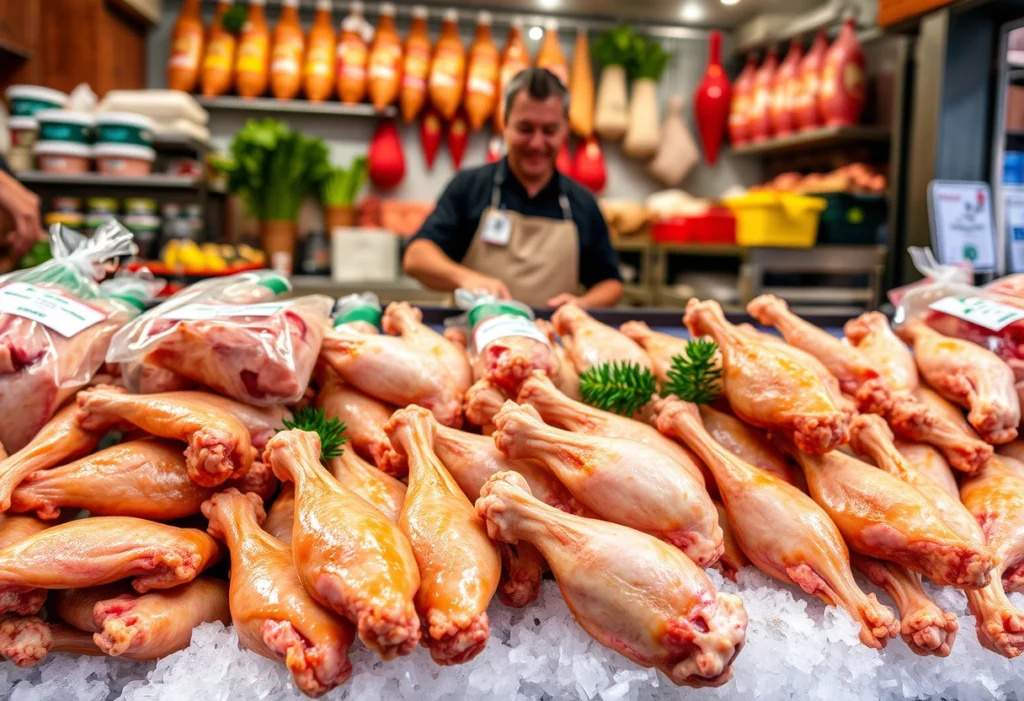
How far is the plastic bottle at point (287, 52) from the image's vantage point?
5.07 meters

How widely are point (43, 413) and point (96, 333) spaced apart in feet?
0.54

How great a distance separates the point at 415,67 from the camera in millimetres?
5199

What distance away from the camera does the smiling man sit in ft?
10.1

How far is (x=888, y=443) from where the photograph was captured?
1.13 metres

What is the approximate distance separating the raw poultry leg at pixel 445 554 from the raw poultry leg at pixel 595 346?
0.37 metres

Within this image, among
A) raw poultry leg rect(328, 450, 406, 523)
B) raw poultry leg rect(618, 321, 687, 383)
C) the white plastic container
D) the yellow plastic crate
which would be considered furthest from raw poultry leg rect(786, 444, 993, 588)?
the white plastic container

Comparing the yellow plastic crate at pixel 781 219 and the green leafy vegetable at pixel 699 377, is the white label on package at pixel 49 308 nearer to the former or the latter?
the green leafy vegetable at pixel 699 377

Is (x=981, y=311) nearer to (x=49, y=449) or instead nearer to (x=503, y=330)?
(x=503, y=330)

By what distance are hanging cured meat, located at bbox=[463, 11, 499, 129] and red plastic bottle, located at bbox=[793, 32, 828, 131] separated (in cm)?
210

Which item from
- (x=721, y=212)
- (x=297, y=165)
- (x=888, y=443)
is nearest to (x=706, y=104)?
(x=721, y=212)

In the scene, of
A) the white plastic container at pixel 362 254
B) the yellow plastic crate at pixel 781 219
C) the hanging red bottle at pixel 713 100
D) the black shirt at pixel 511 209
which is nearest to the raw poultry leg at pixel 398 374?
the black shirt at pixel 511 209

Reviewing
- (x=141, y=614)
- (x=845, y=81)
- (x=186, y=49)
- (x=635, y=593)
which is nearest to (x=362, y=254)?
(x=186, y=49)

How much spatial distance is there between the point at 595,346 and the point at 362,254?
381 centimetres

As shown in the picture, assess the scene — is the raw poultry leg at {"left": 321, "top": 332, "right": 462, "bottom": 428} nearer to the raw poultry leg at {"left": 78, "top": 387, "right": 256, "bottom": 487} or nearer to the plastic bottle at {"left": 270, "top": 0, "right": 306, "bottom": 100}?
the raw poultry leg at {"left": 78, "top": 387, "right": 256, "bottom": 487}
